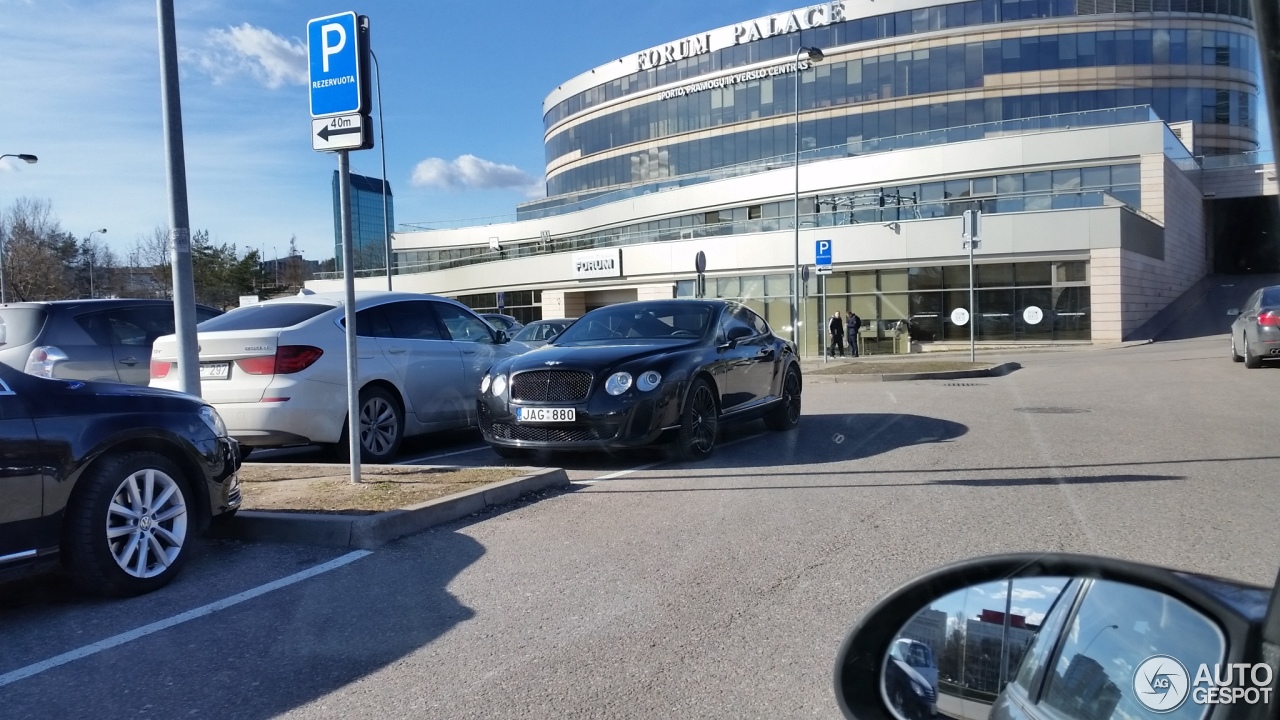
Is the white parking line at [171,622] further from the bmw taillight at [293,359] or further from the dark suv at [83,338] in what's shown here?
the dark suv at [83,338]

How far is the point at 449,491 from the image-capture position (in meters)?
6.48

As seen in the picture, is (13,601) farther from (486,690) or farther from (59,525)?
(486,690)

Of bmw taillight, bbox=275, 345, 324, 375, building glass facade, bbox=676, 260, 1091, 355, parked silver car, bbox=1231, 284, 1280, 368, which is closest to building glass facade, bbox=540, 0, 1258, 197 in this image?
building glass facade, bbox=676, 260, 1091, 355

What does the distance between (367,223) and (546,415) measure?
255ft

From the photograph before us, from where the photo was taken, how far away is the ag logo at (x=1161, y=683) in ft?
4.33

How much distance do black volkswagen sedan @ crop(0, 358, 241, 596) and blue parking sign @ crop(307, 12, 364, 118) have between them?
Answer: 2.70 meters

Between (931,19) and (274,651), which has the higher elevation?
(931,19)

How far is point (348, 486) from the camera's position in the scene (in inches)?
267

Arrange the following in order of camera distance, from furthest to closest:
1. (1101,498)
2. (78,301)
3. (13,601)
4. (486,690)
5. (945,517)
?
(78,301) < (1101,498) < (945,517) < (13,601) < (486,690)

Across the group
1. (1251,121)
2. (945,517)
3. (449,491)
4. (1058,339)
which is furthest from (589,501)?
(1251,121)

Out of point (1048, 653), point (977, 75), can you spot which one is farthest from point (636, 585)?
point (977, 75)

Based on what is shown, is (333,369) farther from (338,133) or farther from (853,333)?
(853,333)

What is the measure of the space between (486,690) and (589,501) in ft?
11.0

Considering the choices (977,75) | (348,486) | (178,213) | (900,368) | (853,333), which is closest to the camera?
(348,486)
